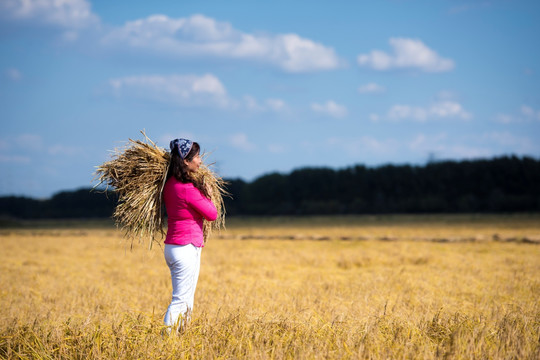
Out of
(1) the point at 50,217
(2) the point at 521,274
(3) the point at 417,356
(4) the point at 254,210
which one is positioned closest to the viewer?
(3) the point at 417,356

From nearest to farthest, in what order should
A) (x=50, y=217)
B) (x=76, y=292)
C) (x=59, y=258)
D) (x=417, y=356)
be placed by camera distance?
1. (x=417, y=356)
2. (x=76, y=292)
3. (x=59, y=258)
4. (x=50, y=217)

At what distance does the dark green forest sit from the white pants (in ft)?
124

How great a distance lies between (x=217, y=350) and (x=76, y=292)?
522 cm

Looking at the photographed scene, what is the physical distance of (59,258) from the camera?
1579 cm

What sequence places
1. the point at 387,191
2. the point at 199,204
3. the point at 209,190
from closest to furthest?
1. the point at 199,204
2. the point at 209,190
3. the point at 387,191

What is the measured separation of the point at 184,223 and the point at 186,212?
12 cm

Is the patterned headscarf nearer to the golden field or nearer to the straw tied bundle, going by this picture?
the straw tied bundle

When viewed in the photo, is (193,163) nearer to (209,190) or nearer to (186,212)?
(209,190)

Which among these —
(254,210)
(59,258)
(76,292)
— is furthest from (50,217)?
(76,292)

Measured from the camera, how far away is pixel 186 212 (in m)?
5.41

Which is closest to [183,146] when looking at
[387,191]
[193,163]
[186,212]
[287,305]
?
[193,163]

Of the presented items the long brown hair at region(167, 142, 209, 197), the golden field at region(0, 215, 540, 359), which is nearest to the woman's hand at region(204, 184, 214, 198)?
the long brown hair at region(167, 142, 209, 197)

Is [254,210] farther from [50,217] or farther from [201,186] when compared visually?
[201,186]

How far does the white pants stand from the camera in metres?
5.29
